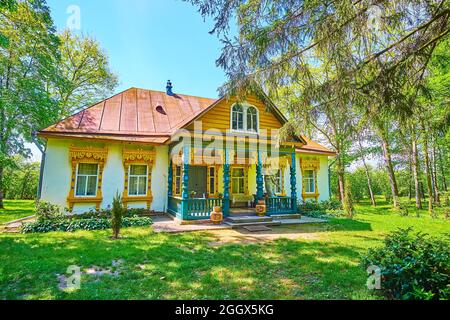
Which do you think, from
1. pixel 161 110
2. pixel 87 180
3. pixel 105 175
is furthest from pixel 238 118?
pixel 87 180

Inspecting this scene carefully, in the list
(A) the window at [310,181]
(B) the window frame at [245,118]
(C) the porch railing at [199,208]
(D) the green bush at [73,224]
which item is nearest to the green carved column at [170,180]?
(C) the porch railing at [199,208]

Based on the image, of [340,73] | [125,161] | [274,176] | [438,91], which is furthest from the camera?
[274,176]

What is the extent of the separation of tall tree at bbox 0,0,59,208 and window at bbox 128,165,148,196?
24.4 feet

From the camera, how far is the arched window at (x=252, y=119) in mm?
10377

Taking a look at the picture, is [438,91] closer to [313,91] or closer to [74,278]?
[313,91]

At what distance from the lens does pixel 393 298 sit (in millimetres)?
3072

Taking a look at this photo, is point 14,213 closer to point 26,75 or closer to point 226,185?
point 26,75

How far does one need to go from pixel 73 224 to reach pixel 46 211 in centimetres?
116

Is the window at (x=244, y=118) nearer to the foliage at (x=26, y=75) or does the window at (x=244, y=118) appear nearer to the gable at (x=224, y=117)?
the gable at (x=224, y=117)

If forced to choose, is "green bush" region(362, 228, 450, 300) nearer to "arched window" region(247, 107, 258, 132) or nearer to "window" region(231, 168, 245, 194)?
"arched window" region(247, 107, 258, 132)

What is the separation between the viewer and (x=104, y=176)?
9453 millimetres

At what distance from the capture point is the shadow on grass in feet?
11.0

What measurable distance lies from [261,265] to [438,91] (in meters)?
10.4
